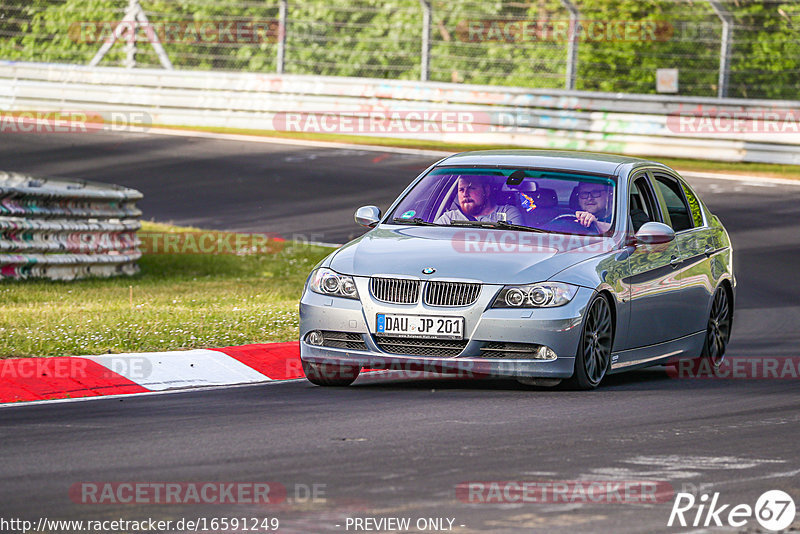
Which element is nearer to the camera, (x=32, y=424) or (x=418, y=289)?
(x=32, y=424)

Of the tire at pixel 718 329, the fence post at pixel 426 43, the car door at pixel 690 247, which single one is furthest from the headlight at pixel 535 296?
the fence post at pixel 426 43

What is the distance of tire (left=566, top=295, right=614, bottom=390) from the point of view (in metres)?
9.48

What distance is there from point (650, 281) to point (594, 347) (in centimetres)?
96

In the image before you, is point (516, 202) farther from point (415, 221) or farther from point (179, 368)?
point (179, 368)

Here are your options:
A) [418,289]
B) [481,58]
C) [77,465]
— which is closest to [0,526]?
[77,465]

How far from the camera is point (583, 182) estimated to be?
10.6 m

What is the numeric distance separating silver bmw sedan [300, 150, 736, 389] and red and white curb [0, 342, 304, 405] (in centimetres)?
79

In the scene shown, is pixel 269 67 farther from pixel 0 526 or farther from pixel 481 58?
pixel 0 526

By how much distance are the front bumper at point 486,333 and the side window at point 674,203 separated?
6.84 feet

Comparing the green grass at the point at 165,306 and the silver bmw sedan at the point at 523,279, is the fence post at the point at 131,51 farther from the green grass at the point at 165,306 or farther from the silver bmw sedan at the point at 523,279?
the silver bmw sedan at the point at 523,279

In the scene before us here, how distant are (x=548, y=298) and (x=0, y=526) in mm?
4356

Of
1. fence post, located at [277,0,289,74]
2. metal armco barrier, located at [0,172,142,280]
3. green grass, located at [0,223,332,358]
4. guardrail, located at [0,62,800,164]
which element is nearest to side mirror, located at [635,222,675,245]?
green grass, located at [0,223,332,358]

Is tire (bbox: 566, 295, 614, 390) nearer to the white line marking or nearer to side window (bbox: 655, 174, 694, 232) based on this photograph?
side window (bbox: 655, 174, 694, 232)

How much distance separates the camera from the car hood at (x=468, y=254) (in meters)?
9.35
